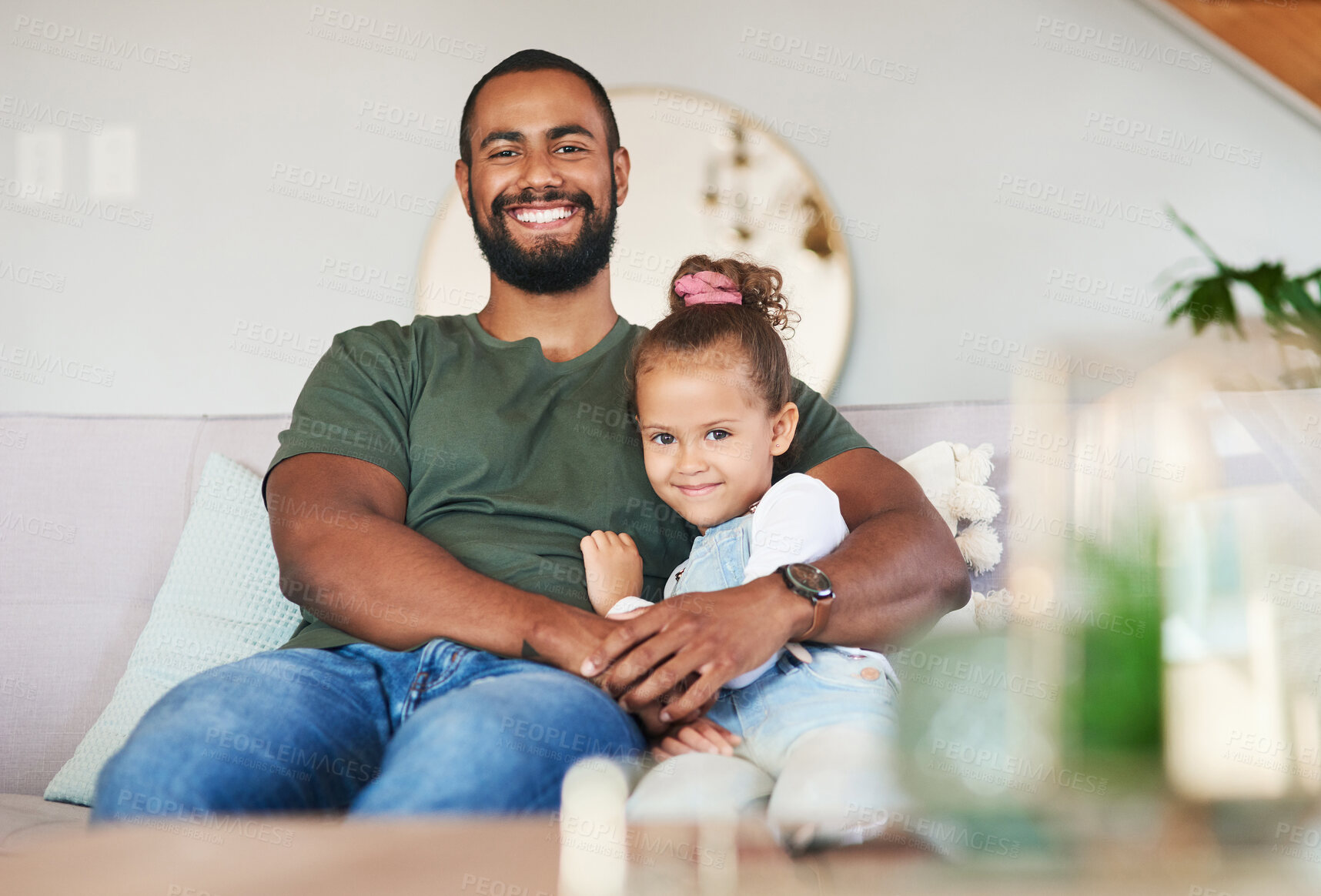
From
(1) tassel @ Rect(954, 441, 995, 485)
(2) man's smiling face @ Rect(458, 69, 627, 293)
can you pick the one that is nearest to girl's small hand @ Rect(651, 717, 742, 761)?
(1) tassel @ Rect(954, 441, 995, 485)

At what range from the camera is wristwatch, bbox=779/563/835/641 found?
1.06 m

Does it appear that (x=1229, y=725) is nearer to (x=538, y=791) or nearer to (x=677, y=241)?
(x=538, y=791)

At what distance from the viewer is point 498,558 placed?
1235 millimetres

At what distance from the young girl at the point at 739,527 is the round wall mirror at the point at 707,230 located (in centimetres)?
85

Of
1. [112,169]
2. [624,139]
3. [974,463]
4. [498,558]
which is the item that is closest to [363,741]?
[498,558]

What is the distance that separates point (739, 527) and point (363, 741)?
Answer: 51 cm

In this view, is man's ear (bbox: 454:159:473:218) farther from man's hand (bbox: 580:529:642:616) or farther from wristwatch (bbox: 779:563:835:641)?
wristwatch (bbox: 779:563:835:641)

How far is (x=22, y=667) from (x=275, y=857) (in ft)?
4.51

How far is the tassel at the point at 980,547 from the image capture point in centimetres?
150

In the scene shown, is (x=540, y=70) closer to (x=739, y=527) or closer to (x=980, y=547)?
(x=739, y=527)

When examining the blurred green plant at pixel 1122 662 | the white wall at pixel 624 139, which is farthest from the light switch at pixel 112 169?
the blurred green plant at pixel 1122 662

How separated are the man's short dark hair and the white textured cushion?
2.33 feet

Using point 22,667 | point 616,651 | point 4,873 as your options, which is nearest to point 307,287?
point 22,667

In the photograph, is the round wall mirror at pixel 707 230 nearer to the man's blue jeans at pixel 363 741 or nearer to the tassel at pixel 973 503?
the tassel at pixel 973 503
